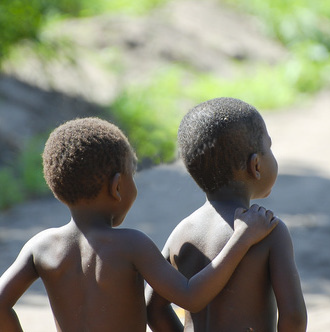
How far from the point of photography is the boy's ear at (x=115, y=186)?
227 cm

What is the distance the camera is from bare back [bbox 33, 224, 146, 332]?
2244 millimetres

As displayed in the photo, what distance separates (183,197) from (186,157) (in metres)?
4.95

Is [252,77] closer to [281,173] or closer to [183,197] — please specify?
[281,173]

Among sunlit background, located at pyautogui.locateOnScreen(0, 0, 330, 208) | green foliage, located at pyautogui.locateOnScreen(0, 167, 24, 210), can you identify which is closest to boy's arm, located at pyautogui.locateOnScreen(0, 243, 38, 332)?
sunlit background, located at pyautogui.locateOnScreen(0, 0, 330, 208)

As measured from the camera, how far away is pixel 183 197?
7.32 m

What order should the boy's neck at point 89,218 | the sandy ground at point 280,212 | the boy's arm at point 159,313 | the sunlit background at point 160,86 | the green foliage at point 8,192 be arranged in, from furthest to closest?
1. the green foliage at point 8,192
2. the sunlit background at point 160,86
3. the sandy ground at point 280,212
4. the boy's arm at point 159,313
5. the boy's neck at point 89,218

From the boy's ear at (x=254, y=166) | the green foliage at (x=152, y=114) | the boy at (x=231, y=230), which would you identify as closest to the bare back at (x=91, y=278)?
the boy at (x=231, y=230)

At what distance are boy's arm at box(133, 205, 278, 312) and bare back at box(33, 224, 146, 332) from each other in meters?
0.07

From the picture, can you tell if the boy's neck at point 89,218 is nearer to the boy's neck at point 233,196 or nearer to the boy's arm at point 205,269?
the boy's arm at point 205,269

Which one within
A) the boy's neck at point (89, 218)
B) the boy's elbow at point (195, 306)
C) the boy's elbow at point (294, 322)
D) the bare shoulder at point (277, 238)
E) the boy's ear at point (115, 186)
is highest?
the boy's ear at point (115, 186)

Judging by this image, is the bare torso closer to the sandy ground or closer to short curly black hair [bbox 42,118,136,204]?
short curly black hair [bbox 42,118,136,204]

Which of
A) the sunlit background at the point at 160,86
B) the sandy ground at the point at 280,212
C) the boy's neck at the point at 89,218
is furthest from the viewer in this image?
the sunlit background at the point at 160,86

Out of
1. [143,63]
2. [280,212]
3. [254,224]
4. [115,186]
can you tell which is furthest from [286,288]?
[143,63]

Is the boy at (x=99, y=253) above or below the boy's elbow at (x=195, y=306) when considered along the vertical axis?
above
